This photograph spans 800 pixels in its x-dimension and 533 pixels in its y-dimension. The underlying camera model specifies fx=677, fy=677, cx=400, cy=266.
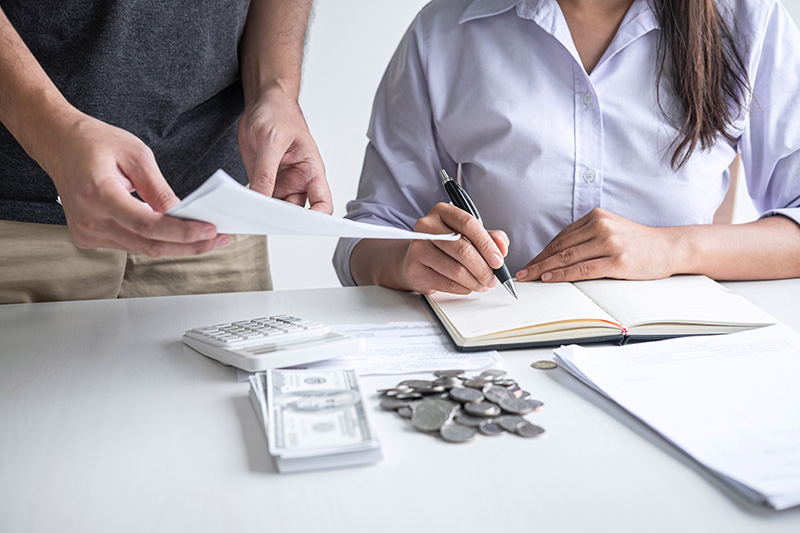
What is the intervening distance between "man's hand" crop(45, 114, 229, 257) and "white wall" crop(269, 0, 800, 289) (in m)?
2.09

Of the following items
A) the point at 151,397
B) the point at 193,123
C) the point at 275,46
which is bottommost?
the point at 151,397

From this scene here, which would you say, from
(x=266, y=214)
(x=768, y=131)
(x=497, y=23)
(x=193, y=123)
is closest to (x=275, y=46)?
(x=193, y=123)

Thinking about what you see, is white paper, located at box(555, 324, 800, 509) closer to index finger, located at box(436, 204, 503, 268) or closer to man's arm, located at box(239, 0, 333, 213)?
index finger, located at box(436, 204, 503, 268)

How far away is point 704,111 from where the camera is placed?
116 centimetres

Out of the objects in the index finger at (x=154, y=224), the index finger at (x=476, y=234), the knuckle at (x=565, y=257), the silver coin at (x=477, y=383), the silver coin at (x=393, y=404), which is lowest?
the silver coin at (x=393, y=404)

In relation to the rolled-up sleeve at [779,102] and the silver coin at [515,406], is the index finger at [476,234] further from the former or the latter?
the rolled-up sleeve at [779,102]

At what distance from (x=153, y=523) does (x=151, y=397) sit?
23 cm

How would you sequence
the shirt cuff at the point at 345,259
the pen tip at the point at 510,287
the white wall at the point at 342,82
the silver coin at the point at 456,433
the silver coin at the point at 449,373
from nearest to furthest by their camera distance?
1. the silver coin at the point at 456,433
2. the silver coin at the point at 449,373
3. the pen tip at the point at 510,287
4. the shirt cuff at the point at 345,259
5. the white wall at the point at 342,82

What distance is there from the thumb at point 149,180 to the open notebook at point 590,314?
14.4 inches

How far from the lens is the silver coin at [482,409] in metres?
0.62

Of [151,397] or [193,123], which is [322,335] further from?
[193,123]

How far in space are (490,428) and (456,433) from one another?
3 cm

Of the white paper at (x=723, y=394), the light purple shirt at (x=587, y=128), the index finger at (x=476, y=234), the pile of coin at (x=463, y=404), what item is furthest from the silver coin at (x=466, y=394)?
the light purple shirt at (x=587, y=128)

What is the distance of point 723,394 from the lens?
2.13ft
